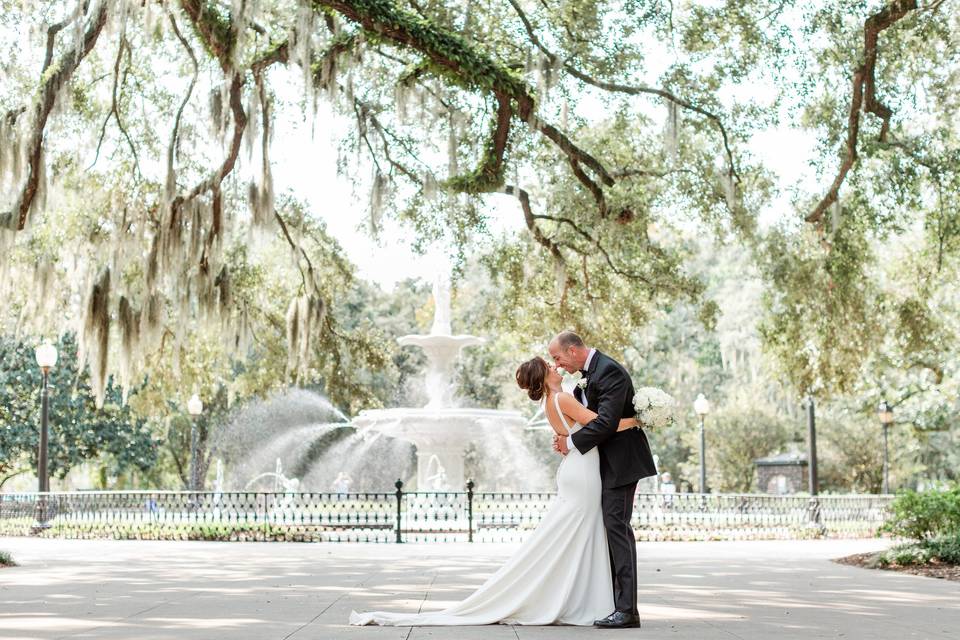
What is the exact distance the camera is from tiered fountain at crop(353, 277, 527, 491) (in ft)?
68.8

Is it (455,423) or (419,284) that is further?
(419,284)

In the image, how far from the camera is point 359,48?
45.4 ft

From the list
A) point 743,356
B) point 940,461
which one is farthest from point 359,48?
point 743,356

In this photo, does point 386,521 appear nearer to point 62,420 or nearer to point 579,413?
point 579,413

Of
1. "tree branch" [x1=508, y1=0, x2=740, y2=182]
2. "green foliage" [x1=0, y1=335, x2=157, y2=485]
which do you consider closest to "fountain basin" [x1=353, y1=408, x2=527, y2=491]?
"tree branch" [x1=508, y1=0, x2=740, y2=182]

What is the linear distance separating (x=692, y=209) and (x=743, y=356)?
33514 millimetres

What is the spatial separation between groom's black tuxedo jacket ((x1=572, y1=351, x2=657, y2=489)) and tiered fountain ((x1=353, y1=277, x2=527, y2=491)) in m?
13.9

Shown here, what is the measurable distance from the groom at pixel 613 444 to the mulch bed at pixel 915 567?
17.6 feet

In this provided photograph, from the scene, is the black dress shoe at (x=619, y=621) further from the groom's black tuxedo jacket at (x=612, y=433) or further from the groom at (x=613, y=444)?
the groom's black tuxedo jacket at (x=612, y=433)

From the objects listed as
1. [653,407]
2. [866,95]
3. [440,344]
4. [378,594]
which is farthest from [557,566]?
[440,344]

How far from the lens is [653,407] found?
263 inches

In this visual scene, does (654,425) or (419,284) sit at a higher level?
(419,284)

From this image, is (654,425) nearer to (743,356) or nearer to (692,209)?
(692,209)

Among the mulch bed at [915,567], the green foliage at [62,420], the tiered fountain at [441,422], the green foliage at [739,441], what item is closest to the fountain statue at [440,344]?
the tiered fountain at [441,422]
